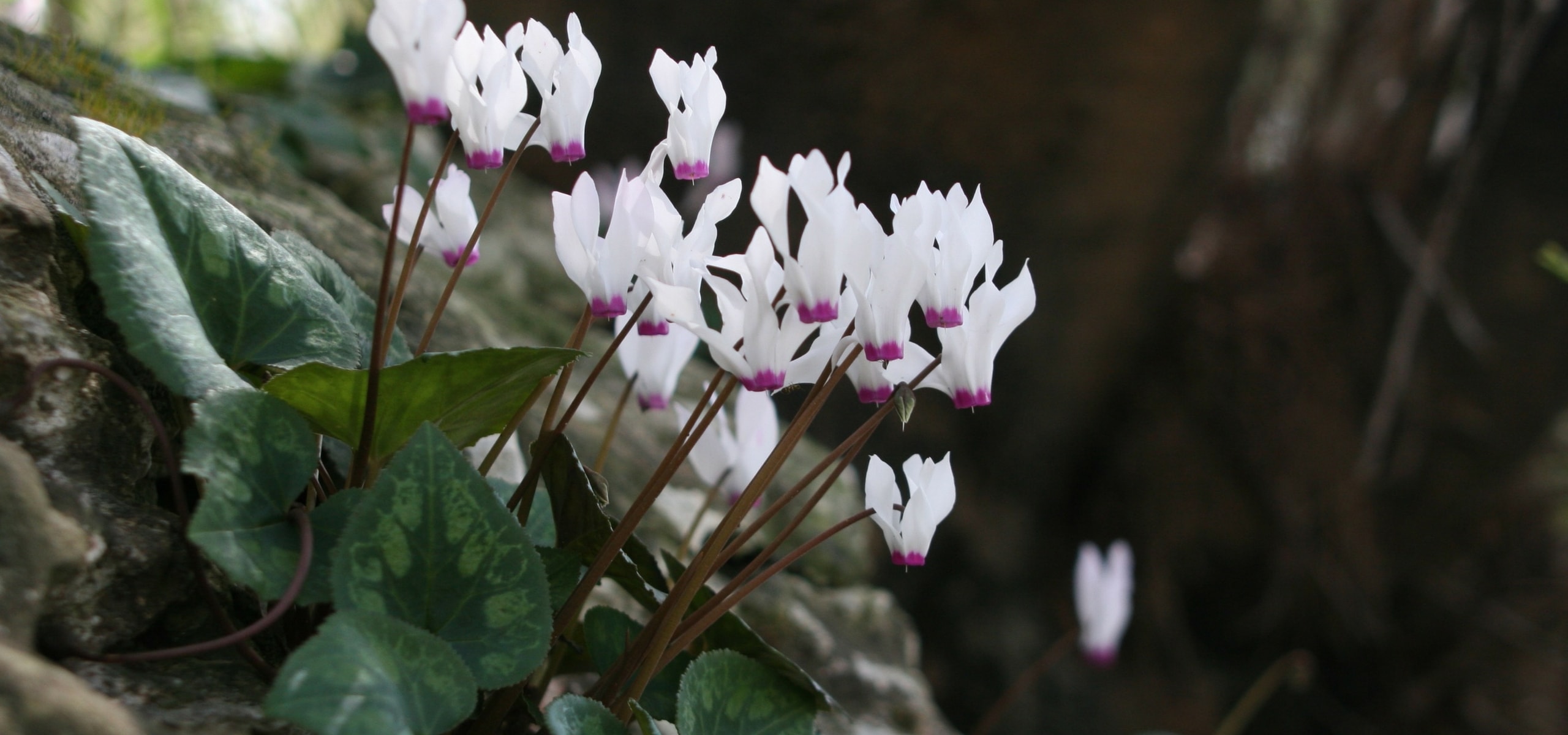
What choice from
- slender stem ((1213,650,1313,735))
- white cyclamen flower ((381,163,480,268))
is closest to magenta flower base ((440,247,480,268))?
white cyclamen flower ((381,163,480,268))

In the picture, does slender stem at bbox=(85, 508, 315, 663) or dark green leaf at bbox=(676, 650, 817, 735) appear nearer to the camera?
slender stem at bbox=(85, 508, 315, 663)

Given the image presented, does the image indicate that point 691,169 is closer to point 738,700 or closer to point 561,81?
point 561,81

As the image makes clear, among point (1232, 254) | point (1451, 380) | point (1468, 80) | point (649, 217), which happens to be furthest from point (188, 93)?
point (1451, 380)

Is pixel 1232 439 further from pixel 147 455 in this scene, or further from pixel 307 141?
pixel 147 455

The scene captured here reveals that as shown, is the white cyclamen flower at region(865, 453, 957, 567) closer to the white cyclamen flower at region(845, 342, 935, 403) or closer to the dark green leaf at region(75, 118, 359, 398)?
the white cyclamen flower at region(845, 342, 935, 403)

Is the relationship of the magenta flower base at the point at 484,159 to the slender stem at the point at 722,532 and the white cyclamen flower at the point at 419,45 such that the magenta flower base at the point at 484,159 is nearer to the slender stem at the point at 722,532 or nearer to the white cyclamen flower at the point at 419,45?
the white cyclamen flower at the point at 419,45

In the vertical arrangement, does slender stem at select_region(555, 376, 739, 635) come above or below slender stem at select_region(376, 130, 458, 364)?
below

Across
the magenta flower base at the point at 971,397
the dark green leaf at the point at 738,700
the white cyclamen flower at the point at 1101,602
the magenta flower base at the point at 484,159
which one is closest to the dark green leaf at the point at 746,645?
the dark green leaf at the point at 738,700
